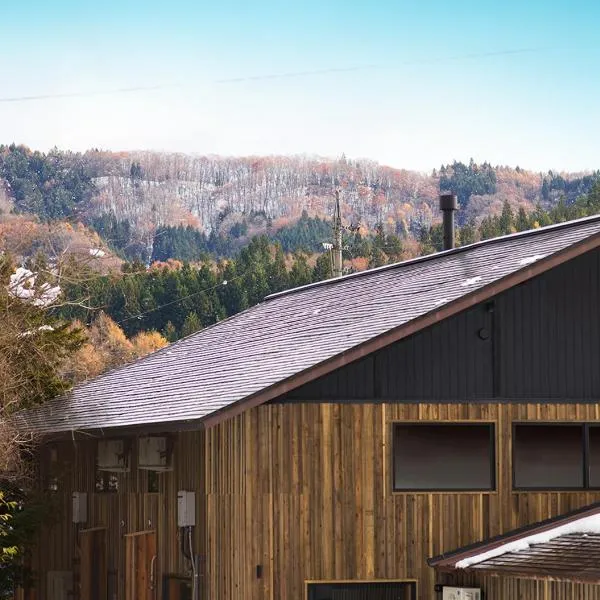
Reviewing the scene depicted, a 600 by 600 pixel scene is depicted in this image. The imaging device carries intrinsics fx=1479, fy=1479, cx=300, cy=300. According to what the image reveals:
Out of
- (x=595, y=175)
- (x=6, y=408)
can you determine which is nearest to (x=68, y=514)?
(x=6, y=408)

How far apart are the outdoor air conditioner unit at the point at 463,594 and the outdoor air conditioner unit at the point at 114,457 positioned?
18.8ft

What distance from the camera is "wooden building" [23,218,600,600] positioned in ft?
58.3

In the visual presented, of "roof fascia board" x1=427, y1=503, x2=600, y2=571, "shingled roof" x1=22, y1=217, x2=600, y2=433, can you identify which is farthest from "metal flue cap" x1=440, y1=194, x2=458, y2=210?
"roof fascia board" x1=427, y1=503, x2=600, y2=571

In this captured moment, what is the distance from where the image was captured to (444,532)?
59.9 feet

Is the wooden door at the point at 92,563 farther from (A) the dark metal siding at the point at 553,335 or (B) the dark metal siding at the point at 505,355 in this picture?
(A) the dark metal siding at the point at 553,335

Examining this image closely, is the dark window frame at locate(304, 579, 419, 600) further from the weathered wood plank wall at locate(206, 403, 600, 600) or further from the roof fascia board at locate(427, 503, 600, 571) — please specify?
the roof fascia board at locate(427, 503, 600, 571)

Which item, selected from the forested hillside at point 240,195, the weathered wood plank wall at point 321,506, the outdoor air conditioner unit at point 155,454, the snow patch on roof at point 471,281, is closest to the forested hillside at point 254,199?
the forested hillside at point 240,195

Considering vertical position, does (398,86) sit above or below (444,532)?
above

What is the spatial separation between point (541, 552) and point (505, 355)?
2.76 m

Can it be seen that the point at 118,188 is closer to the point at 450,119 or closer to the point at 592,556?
the point at 450,119

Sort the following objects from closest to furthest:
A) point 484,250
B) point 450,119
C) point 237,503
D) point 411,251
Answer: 1. point 237,503
2. point 484,250
3. point 411,251
4. point 450,119

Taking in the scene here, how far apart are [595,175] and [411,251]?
176 ft

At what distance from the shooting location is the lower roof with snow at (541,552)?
15977mm

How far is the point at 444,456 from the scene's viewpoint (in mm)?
18453
